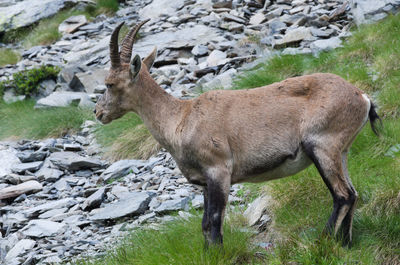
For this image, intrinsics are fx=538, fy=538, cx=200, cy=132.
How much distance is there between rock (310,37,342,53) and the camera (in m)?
10.8

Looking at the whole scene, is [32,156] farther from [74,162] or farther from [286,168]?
[286,168]

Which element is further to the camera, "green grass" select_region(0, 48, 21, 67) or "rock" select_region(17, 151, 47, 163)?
"green grass" select_region(0, 48, 21, 67)

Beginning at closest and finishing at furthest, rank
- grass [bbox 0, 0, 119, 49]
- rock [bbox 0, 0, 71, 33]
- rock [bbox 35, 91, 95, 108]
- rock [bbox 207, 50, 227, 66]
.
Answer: rock [bbox 207, 50, 227, 66]
rock [bbox 35, 91, 95, 108]
grass [bbox 0, 0, 119, 49]
rock [bbox 0, 0, 71, 33]

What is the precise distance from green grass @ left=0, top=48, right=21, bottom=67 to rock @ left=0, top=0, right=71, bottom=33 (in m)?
2.05

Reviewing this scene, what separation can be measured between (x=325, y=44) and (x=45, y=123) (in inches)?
252

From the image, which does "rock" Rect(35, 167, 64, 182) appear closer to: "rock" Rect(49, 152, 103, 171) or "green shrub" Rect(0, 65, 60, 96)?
"rock" Rect(49, 152, 103, 171)

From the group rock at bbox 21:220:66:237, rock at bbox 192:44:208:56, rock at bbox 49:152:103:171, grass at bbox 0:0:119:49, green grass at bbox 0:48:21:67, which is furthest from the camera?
grass at bbox 0:0:119:49

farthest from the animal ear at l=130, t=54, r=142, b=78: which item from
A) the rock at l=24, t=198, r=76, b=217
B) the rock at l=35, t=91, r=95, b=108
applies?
the rock at l=35, t=91, r=95, b=108

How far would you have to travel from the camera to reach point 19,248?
6.84 meters

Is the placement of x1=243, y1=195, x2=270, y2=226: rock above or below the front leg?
below

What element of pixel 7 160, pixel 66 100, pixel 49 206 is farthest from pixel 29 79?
pixel 49 206

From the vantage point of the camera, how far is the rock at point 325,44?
10758 millimetres

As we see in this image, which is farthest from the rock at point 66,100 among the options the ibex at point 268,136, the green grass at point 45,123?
the ibex at point 268,136

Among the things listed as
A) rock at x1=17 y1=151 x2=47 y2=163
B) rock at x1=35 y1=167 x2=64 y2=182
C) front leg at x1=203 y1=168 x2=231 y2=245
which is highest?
front leg at x1=203 y1=168 x2=231 y2=245
